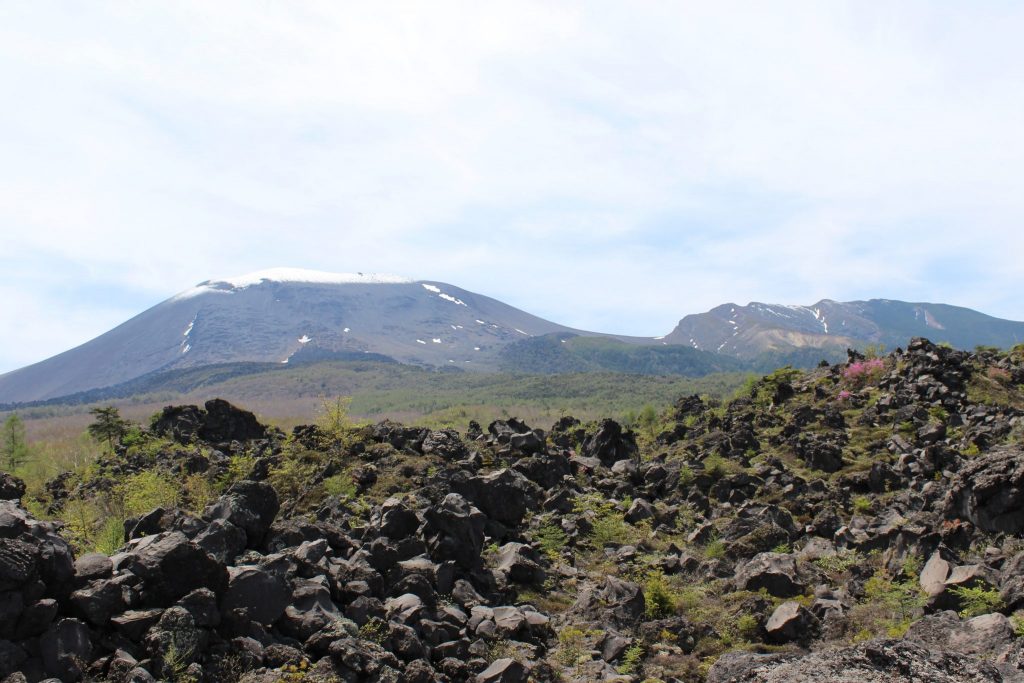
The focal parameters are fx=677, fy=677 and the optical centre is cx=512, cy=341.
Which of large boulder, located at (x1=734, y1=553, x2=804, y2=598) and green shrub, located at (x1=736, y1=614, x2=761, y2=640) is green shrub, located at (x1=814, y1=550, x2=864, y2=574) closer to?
large boulder, located at (x1=734, y1=553, x2=804, y2=598)

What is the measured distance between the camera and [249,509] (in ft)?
37.3

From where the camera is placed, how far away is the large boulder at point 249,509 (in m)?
11.1

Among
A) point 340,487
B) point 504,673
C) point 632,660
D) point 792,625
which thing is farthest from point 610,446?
point 504,673

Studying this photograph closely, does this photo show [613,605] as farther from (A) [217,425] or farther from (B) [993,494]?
(A) [217,425]

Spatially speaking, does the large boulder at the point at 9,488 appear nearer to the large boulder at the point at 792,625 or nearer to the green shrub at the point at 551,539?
the green shrub at the point at 551,539

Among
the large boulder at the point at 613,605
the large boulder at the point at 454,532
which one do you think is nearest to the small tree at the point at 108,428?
the large boulder at the point at 454,532

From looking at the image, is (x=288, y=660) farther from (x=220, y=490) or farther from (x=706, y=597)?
(x=220, y=490)

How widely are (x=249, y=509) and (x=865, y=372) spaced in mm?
32160

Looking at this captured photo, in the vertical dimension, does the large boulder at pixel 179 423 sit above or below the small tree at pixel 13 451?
above

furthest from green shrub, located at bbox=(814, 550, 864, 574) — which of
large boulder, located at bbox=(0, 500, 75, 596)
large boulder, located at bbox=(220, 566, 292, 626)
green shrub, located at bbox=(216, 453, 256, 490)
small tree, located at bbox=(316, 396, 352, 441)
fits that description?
small tree, located at bbox=(316, 396, 352, 441)

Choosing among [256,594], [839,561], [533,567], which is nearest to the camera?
[256,594]

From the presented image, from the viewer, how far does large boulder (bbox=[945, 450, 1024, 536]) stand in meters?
12.2

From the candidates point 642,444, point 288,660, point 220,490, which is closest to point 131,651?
point 288,660

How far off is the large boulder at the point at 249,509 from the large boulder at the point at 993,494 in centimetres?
1288
